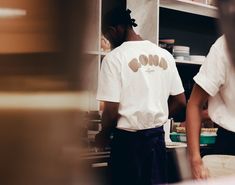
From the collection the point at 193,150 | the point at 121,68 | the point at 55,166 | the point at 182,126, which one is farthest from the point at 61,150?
the point at 182,126

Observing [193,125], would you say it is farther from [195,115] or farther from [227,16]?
[227,16]

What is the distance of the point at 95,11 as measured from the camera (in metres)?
0.22

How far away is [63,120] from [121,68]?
168 centimetres

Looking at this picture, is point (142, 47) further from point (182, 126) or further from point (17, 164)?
point (17, 164)

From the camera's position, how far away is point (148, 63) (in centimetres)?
201

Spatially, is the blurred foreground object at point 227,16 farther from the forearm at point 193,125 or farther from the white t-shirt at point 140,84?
the white t-shirt at point 140,84

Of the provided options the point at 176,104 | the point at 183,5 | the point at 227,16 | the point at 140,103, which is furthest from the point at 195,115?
the point at 183,5

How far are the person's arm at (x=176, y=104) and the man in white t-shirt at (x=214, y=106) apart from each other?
0.78 metres

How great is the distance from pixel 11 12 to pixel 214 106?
4.10 feet

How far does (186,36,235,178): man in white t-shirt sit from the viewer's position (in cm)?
133

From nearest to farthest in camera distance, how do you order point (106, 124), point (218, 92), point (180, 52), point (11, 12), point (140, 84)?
point (11, 12)
point (106, 124)
point (218, 92)
point (140, 84)
point (180, 52)

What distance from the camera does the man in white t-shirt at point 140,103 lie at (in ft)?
6.40

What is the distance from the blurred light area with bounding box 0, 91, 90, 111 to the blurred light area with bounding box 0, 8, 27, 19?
1.4 inches

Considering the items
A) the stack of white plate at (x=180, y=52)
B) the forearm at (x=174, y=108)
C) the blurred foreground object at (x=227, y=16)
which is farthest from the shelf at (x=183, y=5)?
the blurred foreground object at (x=227, y=16)
